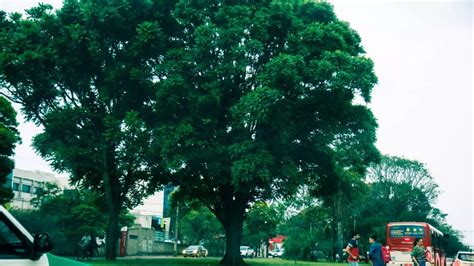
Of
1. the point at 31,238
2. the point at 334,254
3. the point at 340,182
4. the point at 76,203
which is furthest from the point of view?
the point at 334,254

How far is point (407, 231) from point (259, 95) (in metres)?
12.8

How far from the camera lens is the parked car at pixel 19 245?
488 cm

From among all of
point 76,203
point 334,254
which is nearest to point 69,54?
point 76,203

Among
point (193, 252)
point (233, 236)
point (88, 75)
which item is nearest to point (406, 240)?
point (233, 236)

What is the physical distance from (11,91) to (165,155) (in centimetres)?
912

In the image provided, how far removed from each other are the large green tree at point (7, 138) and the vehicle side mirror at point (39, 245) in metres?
24.7

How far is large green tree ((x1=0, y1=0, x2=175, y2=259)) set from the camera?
25453 millimetres

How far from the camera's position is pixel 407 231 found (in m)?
29.4

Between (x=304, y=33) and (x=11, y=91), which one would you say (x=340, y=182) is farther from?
(x=11, y=91)

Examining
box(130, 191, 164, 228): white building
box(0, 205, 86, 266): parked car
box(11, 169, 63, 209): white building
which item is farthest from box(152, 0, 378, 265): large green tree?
box(130, 191, 164, 228): white building

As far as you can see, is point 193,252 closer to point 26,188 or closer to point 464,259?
point 26,188

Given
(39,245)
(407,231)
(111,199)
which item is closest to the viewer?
(39,245)

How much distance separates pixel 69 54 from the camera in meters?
26.5

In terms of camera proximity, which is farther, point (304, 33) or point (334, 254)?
point (334, 254)
